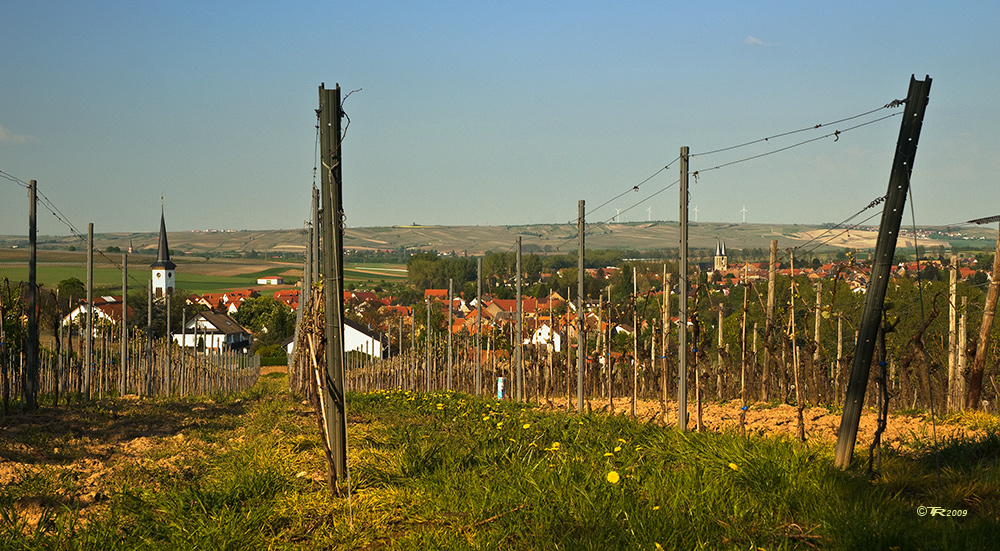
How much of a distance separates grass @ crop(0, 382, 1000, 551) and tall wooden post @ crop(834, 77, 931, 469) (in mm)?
484

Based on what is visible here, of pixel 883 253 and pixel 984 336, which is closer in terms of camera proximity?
pixel 883 253

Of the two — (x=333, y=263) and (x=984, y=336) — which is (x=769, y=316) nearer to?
(x=984, y=336)

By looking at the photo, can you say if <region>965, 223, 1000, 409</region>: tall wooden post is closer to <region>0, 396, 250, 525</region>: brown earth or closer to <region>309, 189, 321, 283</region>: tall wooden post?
<region>0, 396, 250, 525</region>: brown earth

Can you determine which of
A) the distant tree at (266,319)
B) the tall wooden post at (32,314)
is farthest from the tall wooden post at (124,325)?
the distant tree at (266,319)

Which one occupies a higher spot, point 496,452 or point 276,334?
point 496,452

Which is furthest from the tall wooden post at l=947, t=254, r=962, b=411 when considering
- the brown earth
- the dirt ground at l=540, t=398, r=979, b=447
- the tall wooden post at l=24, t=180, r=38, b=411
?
the tall wooden post at l=24, t=180, r=38, b=411

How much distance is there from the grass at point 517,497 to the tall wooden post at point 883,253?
48cm

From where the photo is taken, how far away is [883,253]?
709 cm

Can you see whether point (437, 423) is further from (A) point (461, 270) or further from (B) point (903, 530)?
(A) point (461, 270)

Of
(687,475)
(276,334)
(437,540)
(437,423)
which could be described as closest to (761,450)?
(687,475)

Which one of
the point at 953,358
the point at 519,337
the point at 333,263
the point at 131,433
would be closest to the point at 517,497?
A: the point at 333,263

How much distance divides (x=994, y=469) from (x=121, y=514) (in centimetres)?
721

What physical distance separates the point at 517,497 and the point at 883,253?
12.8ft

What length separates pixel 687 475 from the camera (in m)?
6.91
